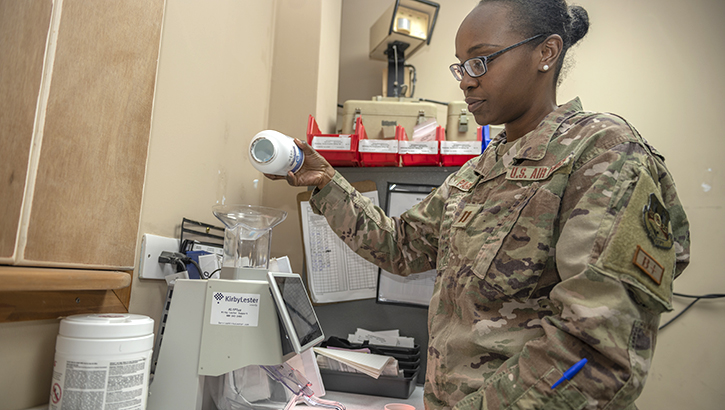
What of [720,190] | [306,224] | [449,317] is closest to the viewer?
[449,317]

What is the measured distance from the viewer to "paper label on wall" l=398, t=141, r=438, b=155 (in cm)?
158

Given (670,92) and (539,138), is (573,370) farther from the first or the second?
(670,92)

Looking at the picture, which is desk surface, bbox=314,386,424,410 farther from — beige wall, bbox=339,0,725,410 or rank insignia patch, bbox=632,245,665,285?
beige wall, bbox=339,0,725,410

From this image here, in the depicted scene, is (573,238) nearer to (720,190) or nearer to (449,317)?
(449,317)

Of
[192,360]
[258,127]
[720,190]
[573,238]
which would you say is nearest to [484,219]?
[573,238]

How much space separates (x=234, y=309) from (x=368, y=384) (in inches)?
21.1

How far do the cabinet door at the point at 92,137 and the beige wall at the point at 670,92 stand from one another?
1.64 metres

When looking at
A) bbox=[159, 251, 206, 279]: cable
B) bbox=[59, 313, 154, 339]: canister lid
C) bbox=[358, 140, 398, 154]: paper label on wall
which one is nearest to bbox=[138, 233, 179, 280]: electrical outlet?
bbox=[159, 251, 206, 279]: cable

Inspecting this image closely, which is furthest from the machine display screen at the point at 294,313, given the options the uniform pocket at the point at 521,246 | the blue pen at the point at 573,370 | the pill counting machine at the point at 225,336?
the blue pen at the point at 573,370

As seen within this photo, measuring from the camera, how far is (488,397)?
73 centimetres

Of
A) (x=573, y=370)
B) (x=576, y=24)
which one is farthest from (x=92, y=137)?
(x=576, y=24)

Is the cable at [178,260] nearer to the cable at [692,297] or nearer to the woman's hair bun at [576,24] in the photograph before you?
the woman's hair bun at [576,24]

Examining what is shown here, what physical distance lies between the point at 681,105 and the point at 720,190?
0.46 meters

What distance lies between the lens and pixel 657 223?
0.71 m
